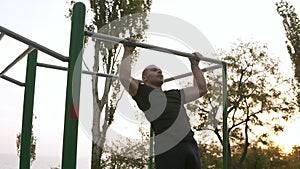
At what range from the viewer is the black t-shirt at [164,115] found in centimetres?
262

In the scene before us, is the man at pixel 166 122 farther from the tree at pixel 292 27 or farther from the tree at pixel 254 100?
the tree at pixel 254 100

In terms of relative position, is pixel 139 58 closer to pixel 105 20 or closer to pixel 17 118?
pixel 105 20

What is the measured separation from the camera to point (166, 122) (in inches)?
105

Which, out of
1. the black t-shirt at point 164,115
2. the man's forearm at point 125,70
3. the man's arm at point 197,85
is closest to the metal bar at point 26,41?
the man's forearm at point 125,70

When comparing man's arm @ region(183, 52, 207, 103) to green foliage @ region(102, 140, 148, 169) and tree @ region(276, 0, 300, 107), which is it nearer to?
green foliage @ region(102, 140, 148, 169)

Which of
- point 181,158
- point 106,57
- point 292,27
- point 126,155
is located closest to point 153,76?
point 181,158

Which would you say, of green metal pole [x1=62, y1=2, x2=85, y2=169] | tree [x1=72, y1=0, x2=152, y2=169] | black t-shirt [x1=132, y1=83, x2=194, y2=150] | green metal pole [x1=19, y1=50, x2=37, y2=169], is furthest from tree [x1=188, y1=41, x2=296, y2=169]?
green metal pole [x1=62, y1=2, x2=85, y2=169]

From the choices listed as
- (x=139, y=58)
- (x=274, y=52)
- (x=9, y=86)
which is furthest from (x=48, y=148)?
(x=274, y=52)

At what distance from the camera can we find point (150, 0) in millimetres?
9953

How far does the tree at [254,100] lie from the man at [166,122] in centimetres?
1076

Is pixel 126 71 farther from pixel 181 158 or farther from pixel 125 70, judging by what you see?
pixel 181 158

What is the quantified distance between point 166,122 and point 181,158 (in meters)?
0.26

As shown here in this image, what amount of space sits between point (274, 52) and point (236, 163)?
428 centimetres

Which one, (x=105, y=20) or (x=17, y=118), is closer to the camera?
(x=17, y=118)
